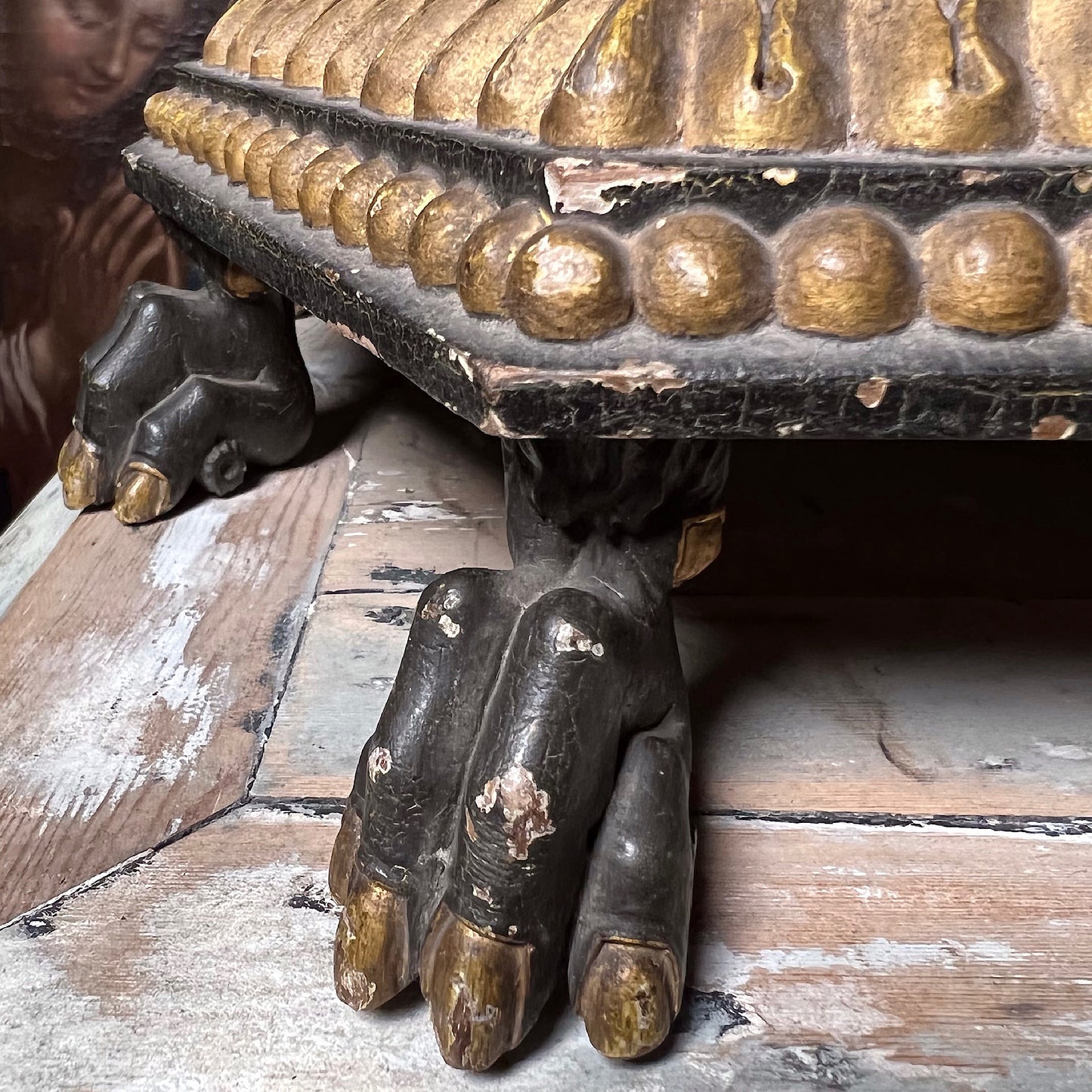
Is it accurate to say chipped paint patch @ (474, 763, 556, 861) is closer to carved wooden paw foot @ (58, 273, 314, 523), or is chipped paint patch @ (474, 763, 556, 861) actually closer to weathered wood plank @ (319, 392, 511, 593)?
weathered wood plank @ (319, 392, 511, 593)

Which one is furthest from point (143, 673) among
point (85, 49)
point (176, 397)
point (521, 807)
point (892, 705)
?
point (85, 49)

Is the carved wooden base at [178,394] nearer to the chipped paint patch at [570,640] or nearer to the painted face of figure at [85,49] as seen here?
the painted face of figure at [85,49]

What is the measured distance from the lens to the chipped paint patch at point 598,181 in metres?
0.41

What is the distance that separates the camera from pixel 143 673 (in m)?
0.82

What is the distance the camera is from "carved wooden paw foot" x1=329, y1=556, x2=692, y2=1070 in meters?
0.50

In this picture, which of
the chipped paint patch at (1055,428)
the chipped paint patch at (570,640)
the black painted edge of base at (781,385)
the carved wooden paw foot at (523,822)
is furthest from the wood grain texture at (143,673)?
the chipped paint patch at (1055,428)

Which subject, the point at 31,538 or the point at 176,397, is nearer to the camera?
the point at 176,397

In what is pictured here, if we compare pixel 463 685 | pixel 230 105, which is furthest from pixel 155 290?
pixel 463 685

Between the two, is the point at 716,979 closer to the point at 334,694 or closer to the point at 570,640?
the point at 570,640

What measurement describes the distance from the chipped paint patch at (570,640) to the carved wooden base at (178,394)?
25.0 inches

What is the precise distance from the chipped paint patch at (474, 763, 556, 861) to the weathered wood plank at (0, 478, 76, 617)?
0.68 metres

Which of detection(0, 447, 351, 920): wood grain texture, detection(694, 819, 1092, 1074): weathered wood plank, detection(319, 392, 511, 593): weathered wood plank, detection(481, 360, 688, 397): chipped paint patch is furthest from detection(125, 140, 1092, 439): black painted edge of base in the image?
detection(319, 392, 511, 593): weathered wood plank

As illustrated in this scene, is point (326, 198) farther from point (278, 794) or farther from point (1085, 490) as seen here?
point (1085, 490)

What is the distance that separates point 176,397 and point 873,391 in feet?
2.57
